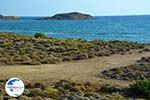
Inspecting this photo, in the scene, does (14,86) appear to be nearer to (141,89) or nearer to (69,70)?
(141,89)

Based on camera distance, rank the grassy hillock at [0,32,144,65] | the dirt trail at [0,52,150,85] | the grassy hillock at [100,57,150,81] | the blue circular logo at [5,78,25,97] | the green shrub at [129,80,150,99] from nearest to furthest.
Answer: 1. the blue circular logo at [5,78,25,97]
2. the green shrub at [129,80,150,99]
3. the dirt trail at [0,52,150,85]
4. the grassy hillock at [100,57,150,81]
5. the grassy hillock at [0,32,144,65]

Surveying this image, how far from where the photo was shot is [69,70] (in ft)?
91.0

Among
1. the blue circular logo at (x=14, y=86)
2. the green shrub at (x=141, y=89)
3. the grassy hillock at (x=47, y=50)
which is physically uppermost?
the blue circular logo at (x=14, y=86)

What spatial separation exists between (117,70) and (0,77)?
6.41 metres

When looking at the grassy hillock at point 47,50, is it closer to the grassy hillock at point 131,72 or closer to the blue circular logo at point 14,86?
the grassy hillock at point 131,72

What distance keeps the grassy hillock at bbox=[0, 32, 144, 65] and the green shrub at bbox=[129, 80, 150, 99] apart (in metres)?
9.93

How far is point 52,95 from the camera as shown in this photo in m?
19.7

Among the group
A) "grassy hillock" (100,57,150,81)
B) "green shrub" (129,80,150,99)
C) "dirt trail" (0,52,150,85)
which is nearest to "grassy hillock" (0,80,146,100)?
"green shrub" (129,80,150,99)

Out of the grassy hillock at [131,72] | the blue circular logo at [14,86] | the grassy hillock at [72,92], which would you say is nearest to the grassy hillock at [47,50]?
the grassy hillock at [131,72]

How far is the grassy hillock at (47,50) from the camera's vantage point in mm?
31469

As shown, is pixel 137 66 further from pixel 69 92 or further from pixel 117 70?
pixel 69 92

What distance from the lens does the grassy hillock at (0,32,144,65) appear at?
31.5 metres

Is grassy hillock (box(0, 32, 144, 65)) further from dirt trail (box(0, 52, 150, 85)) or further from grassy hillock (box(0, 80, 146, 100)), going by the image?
grassy hillock (box(0, 80, 146, 100))

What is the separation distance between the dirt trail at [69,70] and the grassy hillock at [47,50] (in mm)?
1381
